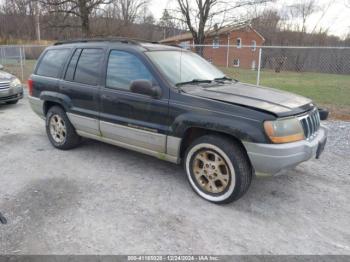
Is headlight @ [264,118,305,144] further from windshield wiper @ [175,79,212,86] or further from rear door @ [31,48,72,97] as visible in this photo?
rear door @ [31,48,72,97]

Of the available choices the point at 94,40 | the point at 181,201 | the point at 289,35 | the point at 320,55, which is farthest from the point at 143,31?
the point at 181,201

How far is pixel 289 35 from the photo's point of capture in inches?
1357

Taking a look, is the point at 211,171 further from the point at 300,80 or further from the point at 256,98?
the point at 300,80

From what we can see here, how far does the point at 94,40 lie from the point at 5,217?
284 centimetres

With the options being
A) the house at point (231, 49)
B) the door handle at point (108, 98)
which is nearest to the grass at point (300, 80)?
the house at point (231, 49)

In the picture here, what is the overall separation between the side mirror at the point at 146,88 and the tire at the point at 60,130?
1836mm

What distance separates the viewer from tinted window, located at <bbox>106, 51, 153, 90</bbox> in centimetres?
365

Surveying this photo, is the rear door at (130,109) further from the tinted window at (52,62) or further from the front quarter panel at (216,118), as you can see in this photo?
the tinted window at (52,62)

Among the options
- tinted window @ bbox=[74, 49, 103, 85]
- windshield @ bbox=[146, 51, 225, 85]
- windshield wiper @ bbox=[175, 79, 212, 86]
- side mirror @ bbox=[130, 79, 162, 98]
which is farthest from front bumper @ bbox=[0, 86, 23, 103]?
windshield wiper @ bbox=[175, 79, 212, 86]

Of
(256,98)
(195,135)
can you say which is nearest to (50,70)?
(195,135)

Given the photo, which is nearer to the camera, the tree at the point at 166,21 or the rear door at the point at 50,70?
the rear door at the point at 50,70

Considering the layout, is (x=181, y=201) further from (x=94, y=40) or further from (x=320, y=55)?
(x=320, y=55)

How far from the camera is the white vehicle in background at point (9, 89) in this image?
804 centimetres

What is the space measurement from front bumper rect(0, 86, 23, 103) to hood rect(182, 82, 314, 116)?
6854 millimetres
